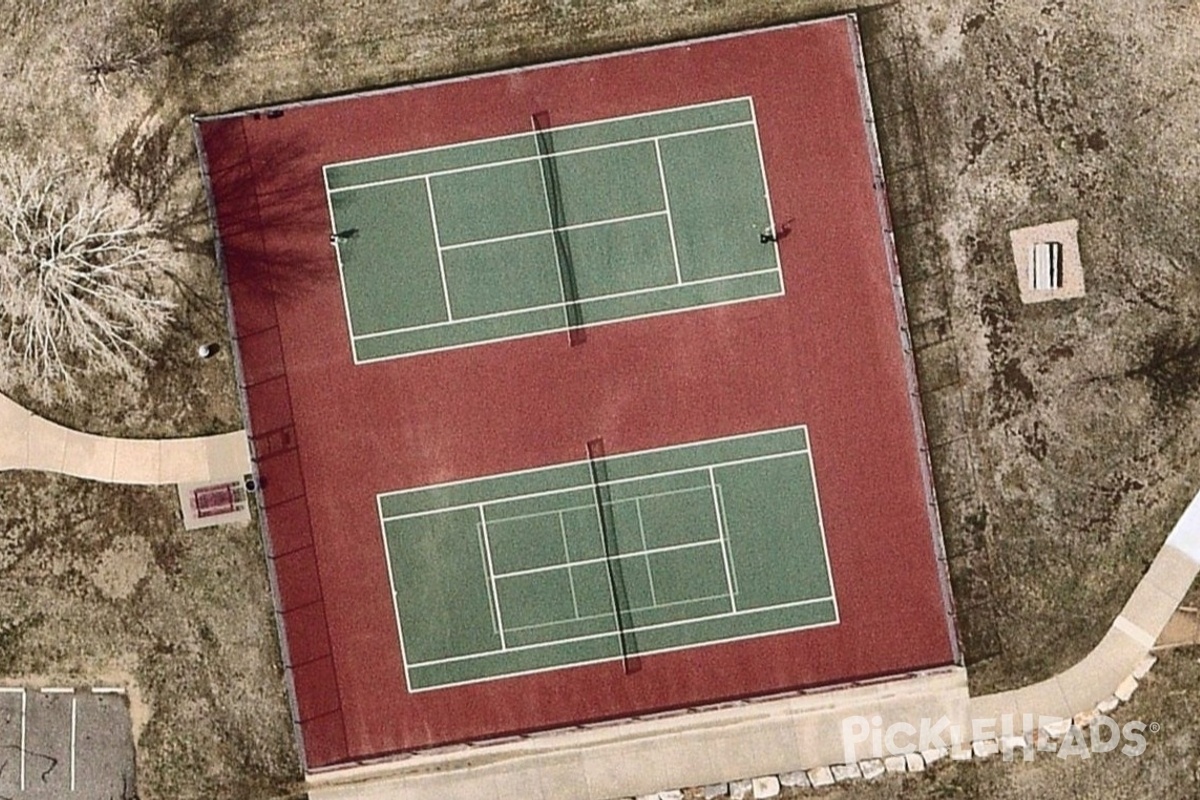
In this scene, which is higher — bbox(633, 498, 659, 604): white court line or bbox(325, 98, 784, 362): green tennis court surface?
bbox(325, 98, 784, 362): green tennis court surface

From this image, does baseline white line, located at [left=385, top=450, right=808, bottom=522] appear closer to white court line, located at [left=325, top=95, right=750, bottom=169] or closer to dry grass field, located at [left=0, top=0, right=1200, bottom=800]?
dry grass field, located at [left=0, top=0, right=1200, bottom=800]

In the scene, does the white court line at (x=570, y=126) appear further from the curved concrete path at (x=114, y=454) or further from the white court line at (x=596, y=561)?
the white court line at (x=596, y=561)

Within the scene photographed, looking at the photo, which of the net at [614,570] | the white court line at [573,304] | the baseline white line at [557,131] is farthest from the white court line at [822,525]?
the baseline white line at [557,131]

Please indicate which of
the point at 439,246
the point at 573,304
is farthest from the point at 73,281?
the point at 573,304

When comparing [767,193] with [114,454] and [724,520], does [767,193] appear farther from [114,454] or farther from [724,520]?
[114,454]

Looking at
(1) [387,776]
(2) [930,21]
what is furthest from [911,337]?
(1) [387,776]

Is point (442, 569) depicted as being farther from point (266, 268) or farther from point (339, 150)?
point (339, 150)

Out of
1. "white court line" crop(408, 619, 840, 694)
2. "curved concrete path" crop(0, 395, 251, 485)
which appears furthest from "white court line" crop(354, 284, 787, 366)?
"white court line" crop(408, 619, 840, 694)
